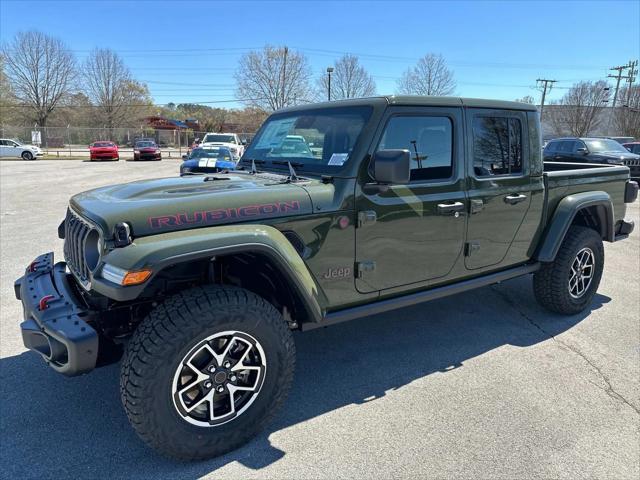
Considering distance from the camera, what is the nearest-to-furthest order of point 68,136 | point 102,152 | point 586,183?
point 586,183 → point 102,152 → point 68,136

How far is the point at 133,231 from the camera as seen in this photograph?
2312 millimetres

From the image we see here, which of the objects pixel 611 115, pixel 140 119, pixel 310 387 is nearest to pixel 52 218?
pixel 310 387

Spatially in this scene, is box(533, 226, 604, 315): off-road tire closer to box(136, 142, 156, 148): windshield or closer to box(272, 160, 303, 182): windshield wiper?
box(272, 160, 303, 182): windshield wiper

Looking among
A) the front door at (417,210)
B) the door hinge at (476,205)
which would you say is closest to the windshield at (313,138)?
the front door at (417,210)

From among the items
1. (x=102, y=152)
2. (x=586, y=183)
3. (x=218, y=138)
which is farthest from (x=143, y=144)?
(x=586, y=183)

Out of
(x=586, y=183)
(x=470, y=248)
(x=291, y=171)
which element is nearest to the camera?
(x=291, y=171)

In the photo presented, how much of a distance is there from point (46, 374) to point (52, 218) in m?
6.74

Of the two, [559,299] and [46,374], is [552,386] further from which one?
[46,374]

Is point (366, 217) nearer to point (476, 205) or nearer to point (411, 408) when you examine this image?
point (476, 205)

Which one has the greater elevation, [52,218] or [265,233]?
[265,233]

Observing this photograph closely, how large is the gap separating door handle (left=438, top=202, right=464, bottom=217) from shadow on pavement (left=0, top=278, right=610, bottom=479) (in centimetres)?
116

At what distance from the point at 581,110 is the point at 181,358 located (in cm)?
5201

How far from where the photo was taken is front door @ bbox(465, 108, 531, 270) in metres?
3.50

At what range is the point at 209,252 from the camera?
7.61 ft
